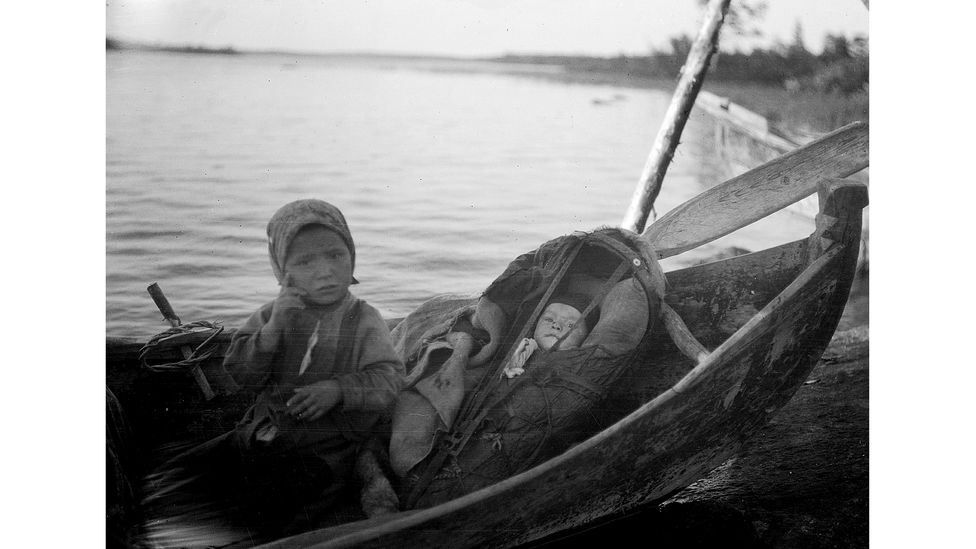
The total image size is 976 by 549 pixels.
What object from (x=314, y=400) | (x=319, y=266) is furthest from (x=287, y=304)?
(x=314, y=400)

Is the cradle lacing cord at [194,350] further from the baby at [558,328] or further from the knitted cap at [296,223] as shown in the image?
the baby at [558,328]

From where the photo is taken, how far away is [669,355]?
3.10 meters

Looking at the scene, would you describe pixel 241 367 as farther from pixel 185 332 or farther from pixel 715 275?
pixel 715 275

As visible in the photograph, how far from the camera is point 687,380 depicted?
292 centimetres

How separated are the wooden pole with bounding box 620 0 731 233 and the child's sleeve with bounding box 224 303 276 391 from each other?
1.18m

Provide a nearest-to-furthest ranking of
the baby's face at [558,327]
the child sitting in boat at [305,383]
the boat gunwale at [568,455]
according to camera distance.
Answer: the boat gunwale at [568,455]
the child sitting in boat at [305,383]
the baby's face at [558,327]

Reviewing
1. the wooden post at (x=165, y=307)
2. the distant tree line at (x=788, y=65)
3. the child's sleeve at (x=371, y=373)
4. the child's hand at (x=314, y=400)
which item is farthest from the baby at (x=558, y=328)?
the wooden post at (x=165, y=307)

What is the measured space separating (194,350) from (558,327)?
110 centimetres

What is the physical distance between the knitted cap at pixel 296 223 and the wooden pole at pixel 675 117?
90 cm

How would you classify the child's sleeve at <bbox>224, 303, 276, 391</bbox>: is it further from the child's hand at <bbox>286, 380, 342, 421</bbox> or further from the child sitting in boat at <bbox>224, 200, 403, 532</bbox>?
the child's hand at <bbox>286, 380, 342, 421</bbox>

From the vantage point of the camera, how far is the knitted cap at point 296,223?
117 inches

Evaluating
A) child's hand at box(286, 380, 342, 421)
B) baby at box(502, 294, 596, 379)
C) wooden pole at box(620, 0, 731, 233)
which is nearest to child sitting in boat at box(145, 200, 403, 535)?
child's hand at box(286, 380, 342, 421)

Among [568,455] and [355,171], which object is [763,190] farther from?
[355,171]

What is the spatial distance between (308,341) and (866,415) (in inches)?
73.0
